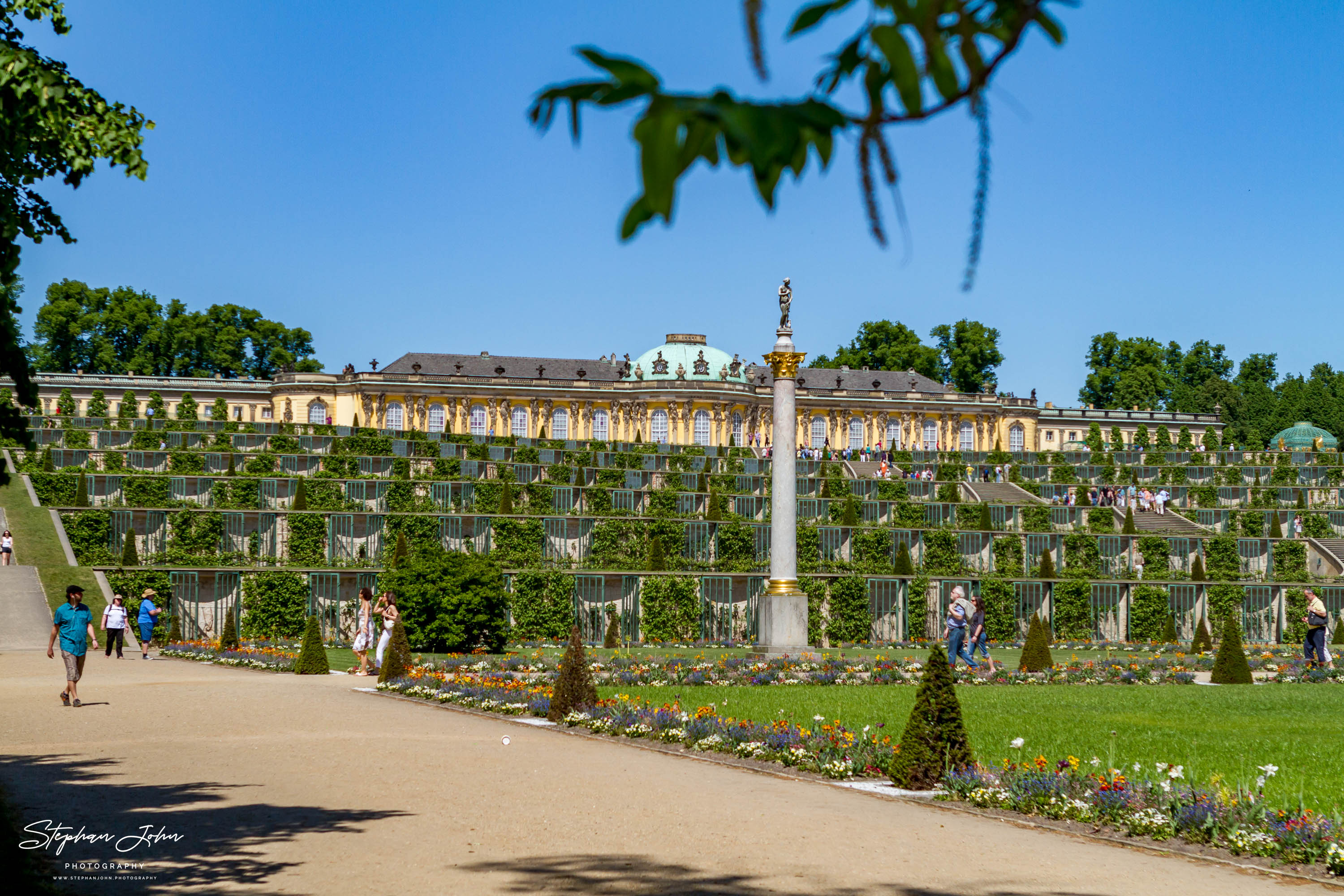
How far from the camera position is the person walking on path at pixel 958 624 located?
2322 cm

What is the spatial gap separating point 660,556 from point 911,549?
424 inches

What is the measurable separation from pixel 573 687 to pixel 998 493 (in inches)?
2197

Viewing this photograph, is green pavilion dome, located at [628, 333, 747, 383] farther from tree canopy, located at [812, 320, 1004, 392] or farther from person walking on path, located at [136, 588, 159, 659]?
person walking on path, located at [136, 588, 159, 659]

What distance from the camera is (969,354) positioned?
118 meters

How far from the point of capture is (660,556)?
37.8m

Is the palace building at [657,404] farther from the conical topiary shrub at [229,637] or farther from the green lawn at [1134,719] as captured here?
the green lawn at [1134,719]

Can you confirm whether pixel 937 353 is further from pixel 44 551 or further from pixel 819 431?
pixel 44 551

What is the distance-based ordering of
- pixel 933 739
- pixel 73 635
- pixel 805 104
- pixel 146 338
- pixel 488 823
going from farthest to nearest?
1. pixel 146 338
2. pixel 73 635
3. pixel 933 739
4. pixel 488 823
5. pixel 805 104

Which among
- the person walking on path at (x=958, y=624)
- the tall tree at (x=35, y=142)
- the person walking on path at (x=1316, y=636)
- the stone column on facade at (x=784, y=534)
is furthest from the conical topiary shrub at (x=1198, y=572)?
the tall tree at (x=35, y=142)

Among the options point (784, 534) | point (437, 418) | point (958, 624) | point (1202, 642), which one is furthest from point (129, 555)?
point (437, 418)

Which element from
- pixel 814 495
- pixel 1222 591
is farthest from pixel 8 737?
pixel 814 495

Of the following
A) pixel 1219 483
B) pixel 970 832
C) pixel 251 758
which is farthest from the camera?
pixel 1219 483

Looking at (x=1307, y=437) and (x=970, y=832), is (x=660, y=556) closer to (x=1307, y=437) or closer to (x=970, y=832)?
(x=970, y=832)

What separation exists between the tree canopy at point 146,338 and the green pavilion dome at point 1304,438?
82728 mm
